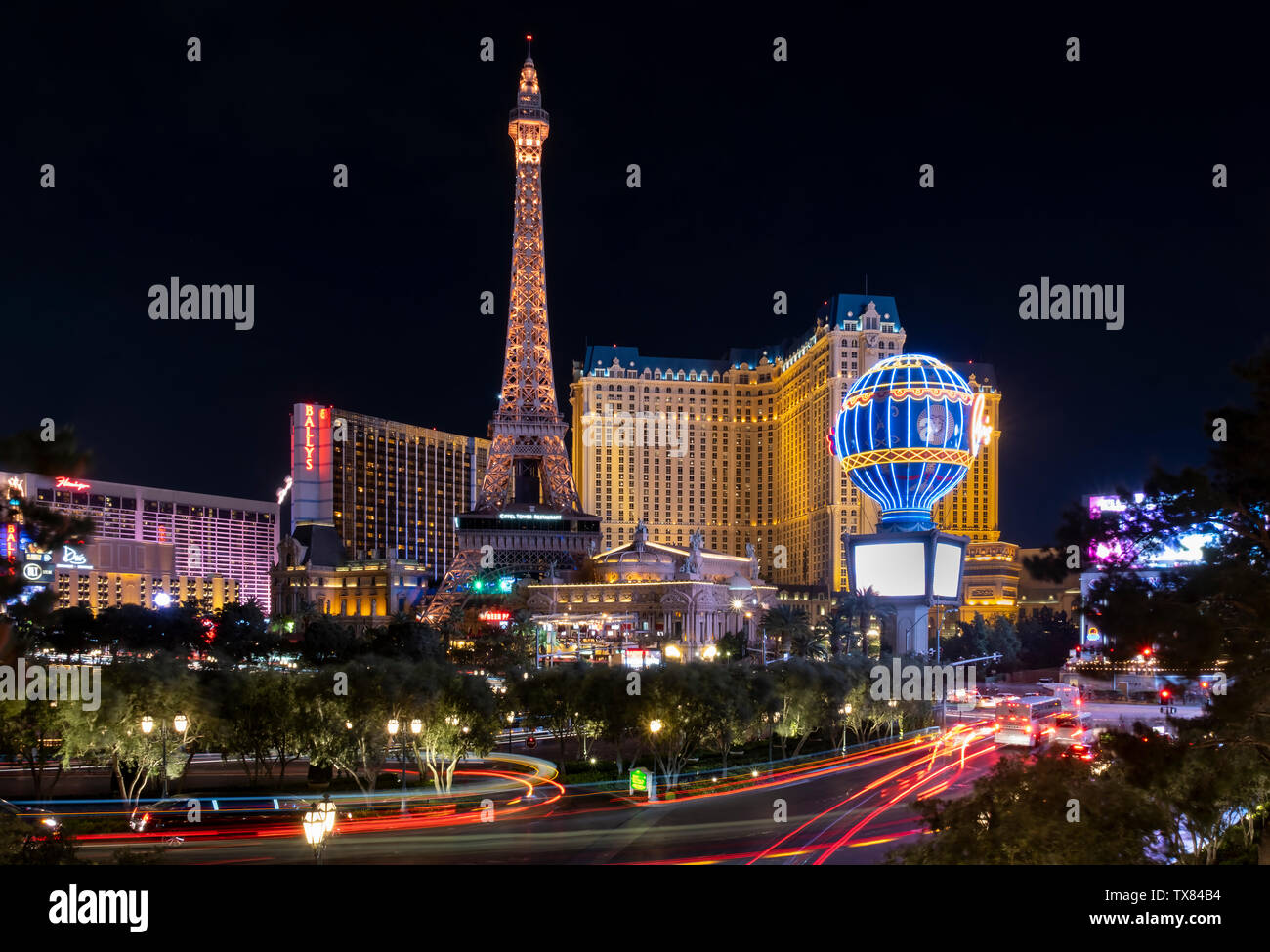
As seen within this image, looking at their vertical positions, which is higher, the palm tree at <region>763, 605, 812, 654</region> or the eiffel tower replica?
the eiffel tower replica

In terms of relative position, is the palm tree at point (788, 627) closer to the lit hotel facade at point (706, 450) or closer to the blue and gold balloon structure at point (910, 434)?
the blue and gold balloon structure at point (910, 434)

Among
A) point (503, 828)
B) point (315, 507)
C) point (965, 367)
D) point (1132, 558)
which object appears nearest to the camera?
point (1132, 558)

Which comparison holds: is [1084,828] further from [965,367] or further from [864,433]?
[965,367]

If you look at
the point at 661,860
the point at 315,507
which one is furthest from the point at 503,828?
the point at 315,507

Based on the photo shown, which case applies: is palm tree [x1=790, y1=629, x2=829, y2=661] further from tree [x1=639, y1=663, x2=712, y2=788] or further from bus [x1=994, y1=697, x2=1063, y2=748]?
tree [x1=639, y1=663, x2=712, y2=788]

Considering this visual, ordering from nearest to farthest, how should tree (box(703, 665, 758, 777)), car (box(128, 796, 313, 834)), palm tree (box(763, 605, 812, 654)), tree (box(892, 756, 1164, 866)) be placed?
1. tree (box(892, 756, 1164, 866))
2. car (box(128, 796, 313, 834))
3. tree (box(703, 665, 758, 777))
4. palm tree (box(763, 605, 812, 654))

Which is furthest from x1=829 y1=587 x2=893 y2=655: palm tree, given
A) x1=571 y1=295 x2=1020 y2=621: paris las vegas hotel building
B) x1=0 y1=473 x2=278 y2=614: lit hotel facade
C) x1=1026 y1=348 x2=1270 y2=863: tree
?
x1=0 y1=473 x2=278 y2=614: lit hotel facade
